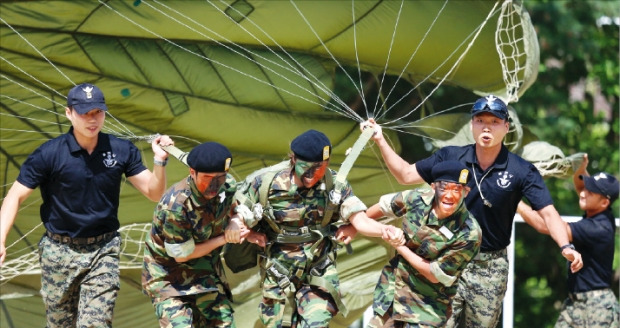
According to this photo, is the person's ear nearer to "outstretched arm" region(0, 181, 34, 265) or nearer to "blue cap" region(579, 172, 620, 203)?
"blue cap" region(579, 172, 620, 203)

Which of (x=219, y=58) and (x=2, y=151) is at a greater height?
(x=219, y=58)

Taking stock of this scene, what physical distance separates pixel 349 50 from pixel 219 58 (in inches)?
35.9

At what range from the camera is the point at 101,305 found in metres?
6.28

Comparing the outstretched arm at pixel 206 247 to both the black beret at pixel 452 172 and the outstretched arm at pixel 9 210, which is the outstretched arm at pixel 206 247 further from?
the black beret at pixel 452 172

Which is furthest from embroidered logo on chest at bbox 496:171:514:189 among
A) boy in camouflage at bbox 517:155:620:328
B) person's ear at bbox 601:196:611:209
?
person's ear at bbox 601:196:611:209

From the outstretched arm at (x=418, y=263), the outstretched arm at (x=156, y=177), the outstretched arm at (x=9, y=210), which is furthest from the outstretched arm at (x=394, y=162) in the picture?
the outstretched arm at (x=9, y=210)

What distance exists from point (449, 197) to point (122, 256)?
2.99m

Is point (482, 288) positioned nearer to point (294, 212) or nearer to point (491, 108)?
point (491, 108)

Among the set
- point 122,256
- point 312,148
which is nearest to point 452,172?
point 312,148

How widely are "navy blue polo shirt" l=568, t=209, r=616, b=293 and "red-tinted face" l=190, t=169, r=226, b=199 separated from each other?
2.42 meters

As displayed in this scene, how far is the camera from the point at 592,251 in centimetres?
728

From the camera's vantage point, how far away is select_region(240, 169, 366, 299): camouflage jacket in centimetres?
634

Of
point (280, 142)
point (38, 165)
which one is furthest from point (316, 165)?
point (280, 142)

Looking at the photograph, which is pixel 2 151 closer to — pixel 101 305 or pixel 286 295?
pixel 101 305
